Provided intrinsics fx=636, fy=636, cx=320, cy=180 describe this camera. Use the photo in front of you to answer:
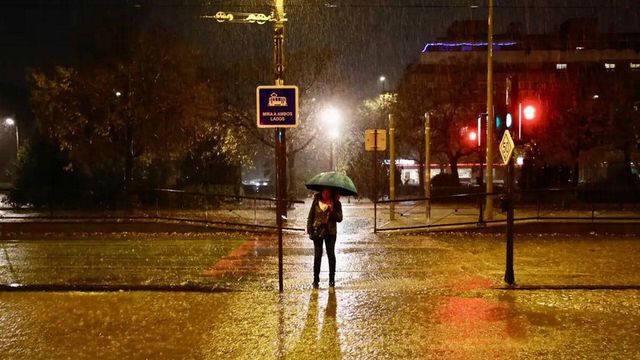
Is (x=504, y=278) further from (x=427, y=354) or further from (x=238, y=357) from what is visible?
(x=238, y=357)

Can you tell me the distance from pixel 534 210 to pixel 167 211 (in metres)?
12.9

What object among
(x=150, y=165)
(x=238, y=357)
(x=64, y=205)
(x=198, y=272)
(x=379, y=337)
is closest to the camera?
(x=238, y=357)

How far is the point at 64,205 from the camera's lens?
845 inches

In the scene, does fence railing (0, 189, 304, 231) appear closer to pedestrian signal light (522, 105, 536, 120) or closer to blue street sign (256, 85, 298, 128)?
blue street sign (256, 85, 298, 128)

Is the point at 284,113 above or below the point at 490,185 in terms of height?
above

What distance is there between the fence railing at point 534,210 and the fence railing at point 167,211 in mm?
3997

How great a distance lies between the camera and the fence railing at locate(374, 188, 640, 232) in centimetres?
1928

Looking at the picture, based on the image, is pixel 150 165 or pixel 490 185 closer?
pixel 490 185

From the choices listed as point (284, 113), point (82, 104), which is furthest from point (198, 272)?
point (82, 104)

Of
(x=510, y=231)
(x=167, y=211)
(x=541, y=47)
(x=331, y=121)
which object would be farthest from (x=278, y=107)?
(x=541, y=47)

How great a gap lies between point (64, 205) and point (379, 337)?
1703 cm

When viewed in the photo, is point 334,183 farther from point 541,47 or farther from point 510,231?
point 541,47

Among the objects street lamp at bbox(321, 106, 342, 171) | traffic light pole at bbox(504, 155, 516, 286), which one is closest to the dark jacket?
traffic light pole at bbox(504, 155, 516, 286)

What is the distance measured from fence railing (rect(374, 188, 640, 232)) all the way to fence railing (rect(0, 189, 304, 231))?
400 centimetres
